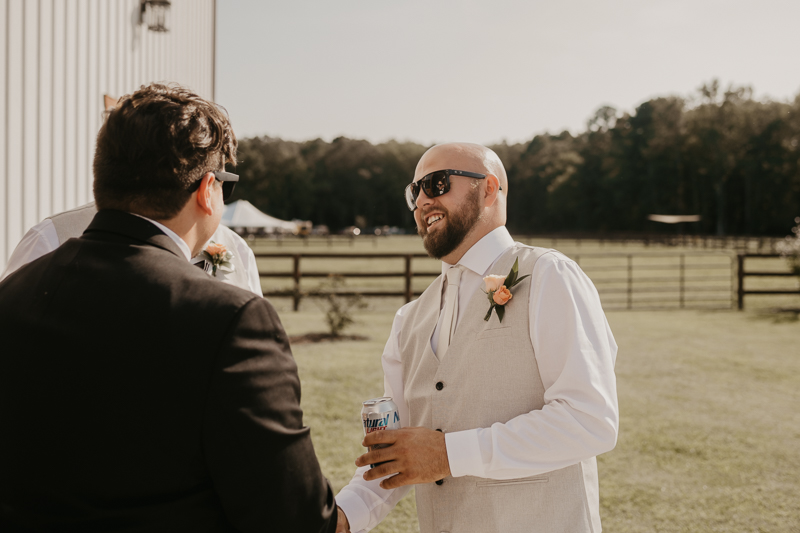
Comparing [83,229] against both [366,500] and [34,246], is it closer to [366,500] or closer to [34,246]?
[34,246]

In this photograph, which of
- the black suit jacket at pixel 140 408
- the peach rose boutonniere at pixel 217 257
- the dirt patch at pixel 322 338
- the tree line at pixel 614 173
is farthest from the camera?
the tree line at pixel 614 173

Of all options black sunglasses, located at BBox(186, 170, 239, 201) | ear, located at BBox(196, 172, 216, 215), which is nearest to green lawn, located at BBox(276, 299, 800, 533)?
black sunglasses, located at BBox(186, 170, 239, 201)

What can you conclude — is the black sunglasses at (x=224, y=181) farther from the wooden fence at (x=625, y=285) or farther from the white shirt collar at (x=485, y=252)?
the wooden fence at (x=625, y=285)

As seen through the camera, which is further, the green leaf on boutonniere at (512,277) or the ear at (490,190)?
the ear at (490,190)

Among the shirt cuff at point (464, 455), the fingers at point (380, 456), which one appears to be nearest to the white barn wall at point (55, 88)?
the fingers at point (380, 456)

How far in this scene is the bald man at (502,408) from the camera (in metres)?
1.69

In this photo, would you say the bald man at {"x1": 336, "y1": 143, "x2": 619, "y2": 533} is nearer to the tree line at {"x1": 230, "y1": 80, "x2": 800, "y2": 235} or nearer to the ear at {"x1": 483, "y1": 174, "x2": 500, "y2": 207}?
the ear at {"x1": 483, "y1": 174, "x2": 500, "y2": 207}

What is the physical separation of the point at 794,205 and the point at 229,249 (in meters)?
72.8

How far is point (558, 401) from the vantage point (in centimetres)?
171

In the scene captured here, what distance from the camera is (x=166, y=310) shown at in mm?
1110

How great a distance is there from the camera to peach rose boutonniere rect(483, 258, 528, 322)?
1.85 m

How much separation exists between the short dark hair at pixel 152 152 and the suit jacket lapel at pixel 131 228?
0.02 m

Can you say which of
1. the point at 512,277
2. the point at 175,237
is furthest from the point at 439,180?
the point at 175,237

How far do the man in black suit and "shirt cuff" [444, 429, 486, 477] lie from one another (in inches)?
24.0
